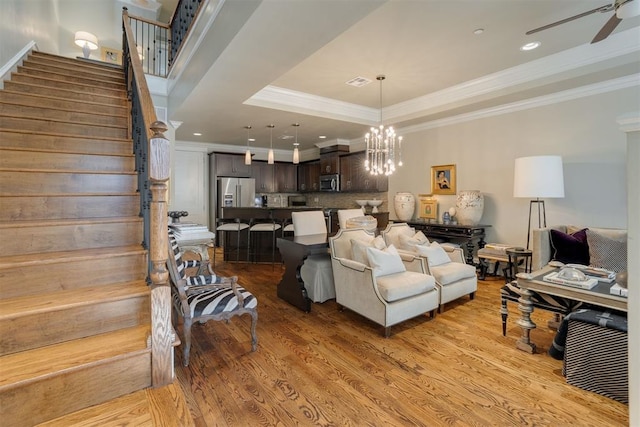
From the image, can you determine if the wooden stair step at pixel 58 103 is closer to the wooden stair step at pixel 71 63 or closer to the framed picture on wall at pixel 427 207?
the wooden stair step at pixel 71 63

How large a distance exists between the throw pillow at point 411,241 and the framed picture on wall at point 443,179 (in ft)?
A: 5.75

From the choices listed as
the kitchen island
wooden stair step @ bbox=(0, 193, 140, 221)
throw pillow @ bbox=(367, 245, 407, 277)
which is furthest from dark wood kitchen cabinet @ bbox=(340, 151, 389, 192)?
wooden stair step @ bbox=(0, 193, 140, 221)

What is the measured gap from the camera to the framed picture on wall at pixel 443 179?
5309 mm

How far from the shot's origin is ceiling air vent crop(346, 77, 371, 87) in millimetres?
4192

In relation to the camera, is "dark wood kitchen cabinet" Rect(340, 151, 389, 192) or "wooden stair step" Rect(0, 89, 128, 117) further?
"dark wood kitchen cabinet" Rect(340, 151, 389, 192)

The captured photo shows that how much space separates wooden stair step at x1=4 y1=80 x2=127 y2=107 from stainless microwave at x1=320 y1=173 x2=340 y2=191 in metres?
4.60

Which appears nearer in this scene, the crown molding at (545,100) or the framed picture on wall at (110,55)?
the crown molding at (545,100)

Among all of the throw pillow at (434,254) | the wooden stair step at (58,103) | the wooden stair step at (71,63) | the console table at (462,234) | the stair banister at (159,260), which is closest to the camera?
the stair banister at (159,260)

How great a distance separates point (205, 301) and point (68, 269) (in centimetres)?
96

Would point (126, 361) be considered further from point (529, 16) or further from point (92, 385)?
point (529, 16)

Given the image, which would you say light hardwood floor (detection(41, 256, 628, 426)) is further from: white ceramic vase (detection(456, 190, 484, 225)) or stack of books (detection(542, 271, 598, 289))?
white ceramic vase (detection(456, 190, 484, 225))

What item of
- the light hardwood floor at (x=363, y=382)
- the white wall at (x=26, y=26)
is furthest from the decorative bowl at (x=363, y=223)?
the white wall at (x=26, y=26)

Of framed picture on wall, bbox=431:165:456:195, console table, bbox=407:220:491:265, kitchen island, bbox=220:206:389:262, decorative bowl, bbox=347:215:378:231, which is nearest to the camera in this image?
decorative bowl, bbox=347:215:378:231

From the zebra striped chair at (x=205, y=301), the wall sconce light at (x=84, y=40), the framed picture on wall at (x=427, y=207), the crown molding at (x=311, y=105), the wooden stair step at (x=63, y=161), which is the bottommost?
the zebra striped chair at (x=205, y=301)
